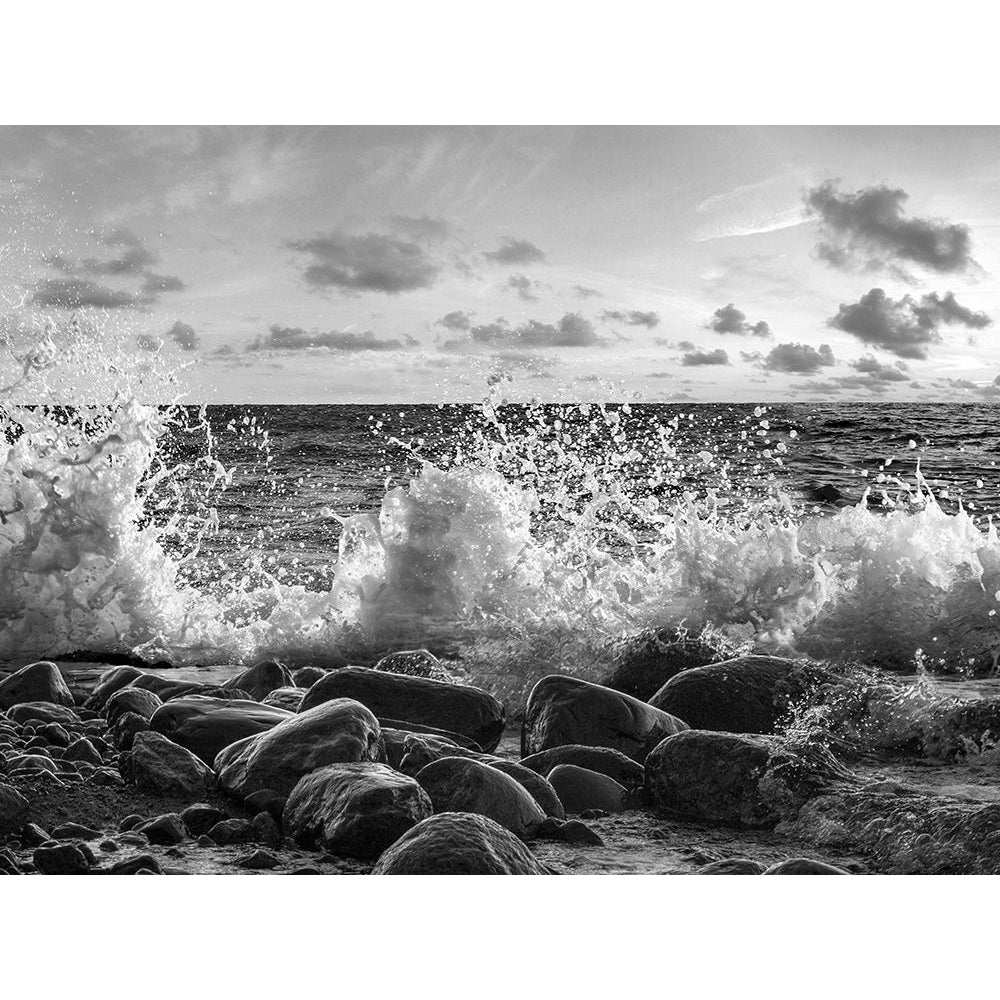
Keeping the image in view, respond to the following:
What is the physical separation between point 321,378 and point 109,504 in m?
2.81

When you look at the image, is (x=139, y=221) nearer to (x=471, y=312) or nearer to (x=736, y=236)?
(x=471, y=312)

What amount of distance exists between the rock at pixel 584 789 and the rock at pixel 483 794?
199 millimetres

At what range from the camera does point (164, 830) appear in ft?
9.30

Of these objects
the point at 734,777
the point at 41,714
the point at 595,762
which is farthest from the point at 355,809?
the point at 41,714

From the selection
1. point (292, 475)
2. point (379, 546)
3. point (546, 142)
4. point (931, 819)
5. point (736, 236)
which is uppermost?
point (546, 142)

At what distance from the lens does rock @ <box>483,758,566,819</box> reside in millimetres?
3010

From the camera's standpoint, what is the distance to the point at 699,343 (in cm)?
721

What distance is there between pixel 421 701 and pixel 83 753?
1.20 m

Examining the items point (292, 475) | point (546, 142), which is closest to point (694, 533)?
point (546, 142)

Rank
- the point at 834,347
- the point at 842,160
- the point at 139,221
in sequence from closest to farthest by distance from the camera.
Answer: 1. the point at 842,160
2. the point at 834,347
3. the point at 139,221

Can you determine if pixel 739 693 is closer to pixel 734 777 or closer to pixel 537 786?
pixel 734 777

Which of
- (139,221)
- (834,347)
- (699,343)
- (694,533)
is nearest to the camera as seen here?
(694,533)

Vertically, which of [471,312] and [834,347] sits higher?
[471,312]

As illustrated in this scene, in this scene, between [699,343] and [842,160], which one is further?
[699,343]
